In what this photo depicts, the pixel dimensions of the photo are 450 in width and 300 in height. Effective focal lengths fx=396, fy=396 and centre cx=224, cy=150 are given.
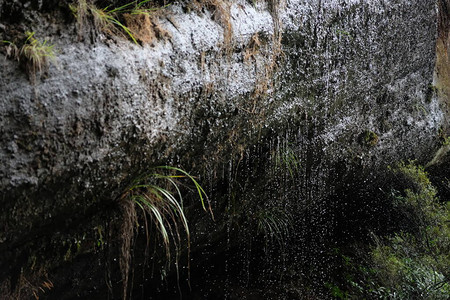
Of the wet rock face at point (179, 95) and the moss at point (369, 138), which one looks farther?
the moss at point (369, 138)

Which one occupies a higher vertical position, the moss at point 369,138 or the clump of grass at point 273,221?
the moss at point 369,138

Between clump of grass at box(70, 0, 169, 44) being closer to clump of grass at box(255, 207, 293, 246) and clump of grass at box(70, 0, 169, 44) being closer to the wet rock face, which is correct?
the wet rock face

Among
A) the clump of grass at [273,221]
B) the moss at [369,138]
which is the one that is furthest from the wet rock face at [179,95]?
the clump of grass at [273,221]

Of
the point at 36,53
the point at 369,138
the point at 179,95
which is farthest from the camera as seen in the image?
the point at 369,138

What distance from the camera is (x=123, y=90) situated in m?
2.31

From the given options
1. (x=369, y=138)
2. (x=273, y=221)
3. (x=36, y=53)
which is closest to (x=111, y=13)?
(x=36, y=53)

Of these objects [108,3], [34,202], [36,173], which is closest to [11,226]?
[34,202]

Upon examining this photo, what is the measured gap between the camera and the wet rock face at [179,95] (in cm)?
203

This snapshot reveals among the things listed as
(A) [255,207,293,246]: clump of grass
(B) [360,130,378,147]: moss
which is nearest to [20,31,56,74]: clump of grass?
(A) [255,207,293,246]: clump of grass

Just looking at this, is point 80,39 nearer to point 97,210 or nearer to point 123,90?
point 123,90

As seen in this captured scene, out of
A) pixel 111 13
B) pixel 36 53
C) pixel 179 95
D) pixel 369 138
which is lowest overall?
pixel 369 138

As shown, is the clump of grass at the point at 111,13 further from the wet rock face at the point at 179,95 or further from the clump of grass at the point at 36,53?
the clump of grass at the point at 36,53

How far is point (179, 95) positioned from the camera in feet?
8.67

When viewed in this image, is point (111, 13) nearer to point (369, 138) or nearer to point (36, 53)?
point (36, 53)
